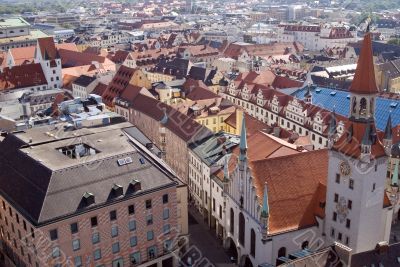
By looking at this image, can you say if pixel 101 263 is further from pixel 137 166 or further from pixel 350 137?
pixel 350 137

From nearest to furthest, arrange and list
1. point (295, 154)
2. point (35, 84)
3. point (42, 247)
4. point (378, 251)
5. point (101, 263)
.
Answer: point (378, 251), point (42, 247), point (101, 263), point (295, 154), point (35, 84)

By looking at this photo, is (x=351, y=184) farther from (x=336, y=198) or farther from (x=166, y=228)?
(x=166, y=228)

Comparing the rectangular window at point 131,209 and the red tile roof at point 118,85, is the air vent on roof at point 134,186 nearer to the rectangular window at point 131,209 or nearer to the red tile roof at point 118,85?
the rectangular window at point 131,209

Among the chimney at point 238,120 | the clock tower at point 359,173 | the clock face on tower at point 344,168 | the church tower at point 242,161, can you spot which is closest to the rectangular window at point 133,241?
the church tower at point 242,161

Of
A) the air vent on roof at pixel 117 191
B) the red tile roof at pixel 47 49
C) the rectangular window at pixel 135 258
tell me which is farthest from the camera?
the red tile roof at pixel 47 49

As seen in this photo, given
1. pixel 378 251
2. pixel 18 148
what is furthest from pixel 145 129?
pixel 378 251

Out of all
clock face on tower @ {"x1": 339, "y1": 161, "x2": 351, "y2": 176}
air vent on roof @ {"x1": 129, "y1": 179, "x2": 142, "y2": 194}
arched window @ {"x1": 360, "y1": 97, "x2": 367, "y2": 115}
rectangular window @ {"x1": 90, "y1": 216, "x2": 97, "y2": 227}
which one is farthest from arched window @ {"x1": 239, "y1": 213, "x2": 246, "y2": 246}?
arched window @ {"x1": 360, "y1": 97, "x2": 367, "y2": 115}

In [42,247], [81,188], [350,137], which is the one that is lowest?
[42,247]
